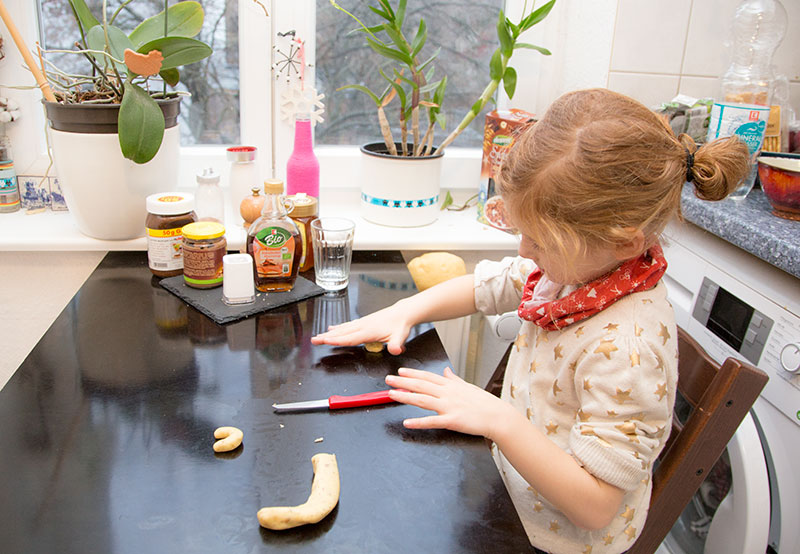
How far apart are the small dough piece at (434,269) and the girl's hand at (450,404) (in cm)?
43

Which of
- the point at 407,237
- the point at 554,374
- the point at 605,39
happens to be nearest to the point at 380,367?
the point at 554,374

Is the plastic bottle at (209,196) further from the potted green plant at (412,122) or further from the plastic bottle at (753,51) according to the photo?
the plastic bottle at (753,51)

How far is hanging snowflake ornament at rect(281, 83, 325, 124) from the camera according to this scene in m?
1.55

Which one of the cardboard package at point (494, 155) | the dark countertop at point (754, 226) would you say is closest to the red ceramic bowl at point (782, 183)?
the dark countertop at point (754, 226)

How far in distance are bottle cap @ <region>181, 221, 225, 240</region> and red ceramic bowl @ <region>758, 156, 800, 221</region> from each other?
3.05ft

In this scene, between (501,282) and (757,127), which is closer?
(501,282)

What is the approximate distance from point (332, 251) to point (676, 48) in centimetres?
94

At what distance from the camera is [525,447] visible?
2.41 feet

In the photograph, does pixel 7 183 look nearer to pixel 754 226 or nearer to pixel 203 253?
pixel 203 253

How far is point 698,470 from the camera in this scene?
2.83ft

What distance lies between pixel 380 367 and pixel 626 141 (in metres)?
0.43

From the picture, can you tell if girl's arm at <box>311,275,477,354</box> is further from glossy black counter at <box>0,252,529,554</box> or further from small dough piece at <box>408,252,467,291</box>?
small dough piece at <box>408,252,467,291</box>

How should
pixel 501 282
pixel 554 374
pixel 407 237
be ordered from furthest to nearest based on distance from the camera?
pixel 407 237, pixel 501 282, pixel 554 374

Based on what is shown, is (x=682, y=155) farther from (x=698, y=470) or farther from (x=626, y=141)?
(x=698, y=470)
